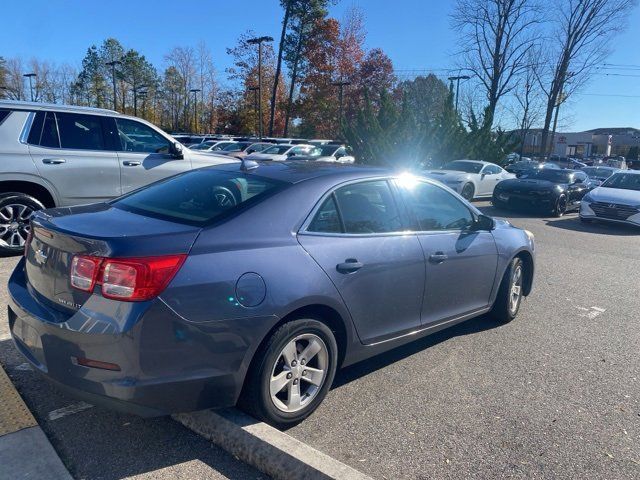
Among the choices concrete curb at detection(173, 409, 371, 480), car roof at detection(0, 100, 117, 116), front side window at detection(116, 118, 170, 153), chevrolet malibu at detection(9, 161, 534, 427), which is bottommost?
concrete curb at detection(173, 409, 371, 480)

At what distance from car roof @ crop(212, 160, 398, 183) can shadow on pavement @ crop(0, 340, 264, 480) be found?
168 cm

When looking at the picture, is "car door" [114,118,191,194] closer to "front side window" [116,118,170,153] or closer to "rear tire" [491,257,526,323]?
"front side window" [116,118,170,153]

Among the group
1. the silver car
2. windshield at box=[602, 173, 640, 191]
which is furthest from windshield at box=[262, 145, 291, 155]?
the silver car

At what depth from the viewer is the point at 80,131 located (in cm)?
705

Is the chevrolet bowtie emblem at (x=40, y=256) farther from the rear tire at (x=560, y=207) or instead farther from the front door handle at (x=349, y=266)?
the rear tire at (x=560, y=207)

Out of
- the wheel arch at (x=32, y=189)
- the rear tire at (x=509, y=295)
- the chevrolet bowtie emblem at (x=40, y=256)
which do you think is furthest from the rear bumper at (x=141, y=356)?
the wheel arch at (x=32, y=189)

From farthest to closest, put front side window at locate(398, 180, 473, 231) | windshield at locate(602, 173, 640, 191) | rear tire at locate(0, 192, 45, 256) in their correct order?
windshield at locate(602, 173, 640, 191)
rear tire at locate(0, 192, 45, 256)
front side window at locate(398, 180, 473, 231)

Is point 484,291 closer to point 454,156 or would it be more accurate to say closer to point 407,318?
point 407,318

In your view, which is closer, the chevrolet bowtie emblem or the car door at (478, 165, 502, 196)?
the chevrolet bowtie emblem

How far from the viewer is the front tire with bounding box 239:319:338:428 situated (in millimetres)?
2865

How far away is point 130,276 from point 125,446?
1016 millimetres

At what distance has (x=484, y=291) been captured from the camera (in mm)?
4586

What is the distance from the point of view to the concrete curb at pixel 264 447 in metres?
2.56

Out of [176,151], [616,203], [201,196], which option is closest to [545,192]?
[616,203]
